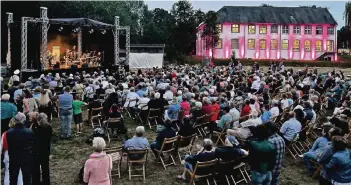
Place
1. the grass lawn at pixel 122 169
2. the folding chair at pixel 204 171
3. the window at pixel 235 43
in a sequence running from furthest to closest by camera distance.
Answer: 1. the window at pixel 235 43
2. the grass lawn at pixel 122 169
3. the folding chair at pixel 204 171

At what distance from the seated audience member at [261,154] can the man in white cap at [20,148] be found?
3.56m

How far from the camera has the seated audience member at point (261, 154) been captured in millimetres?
6266

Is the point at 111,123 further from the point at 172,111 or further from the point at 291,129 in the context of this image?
the point at 291,129

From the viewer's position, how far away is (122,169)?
9047 millimetres

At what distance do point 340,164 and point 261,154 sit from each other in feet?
3.69

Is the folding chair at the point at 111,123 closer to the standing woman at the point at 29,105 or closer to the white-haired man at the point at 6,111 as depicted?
the standing woman at the point at 29,105

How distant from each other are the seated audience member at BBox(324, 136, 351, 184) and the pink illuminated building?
158 ft

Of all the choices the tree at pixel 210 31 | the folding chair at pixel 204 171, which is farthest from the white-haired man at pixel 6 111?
the tree at pixel 210 31

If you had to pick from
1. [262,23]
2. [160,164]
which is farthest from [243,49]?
[160,164]

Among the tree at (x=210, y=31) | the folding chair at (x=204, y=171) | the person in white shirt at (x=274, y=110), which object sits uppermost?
the tree at (x=210, y=31)

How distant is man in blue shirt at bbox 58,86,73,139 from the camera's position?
35.9 feet

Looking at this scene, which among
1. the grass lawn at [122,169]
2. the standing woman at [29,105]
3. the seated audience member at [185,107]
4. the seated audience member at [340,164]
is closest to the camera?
the seated audience member at [340,164]

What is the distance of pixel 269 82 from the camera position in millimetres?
18938

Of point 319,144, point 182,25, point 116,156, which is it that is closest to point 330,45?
point 182,25
